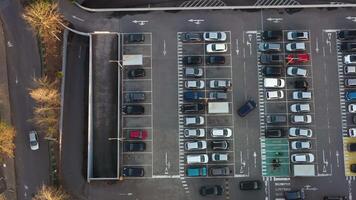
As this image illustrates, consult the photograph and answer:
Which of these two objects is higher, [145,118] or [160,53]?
[160,53]

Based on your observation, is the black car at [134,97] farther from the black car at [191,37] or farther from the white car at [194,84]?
the black car at [191,37]

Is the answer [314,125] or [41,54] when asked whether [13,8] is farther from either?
[314,125]

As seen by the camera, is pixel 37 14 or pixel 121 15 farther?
pixel 121 15

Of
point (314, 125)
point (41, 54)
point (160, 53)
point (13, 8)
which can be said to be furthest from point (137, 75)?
point (314, 125)

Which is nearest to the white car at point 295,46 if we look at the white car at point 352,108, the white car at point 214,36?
the white car at point 214,36

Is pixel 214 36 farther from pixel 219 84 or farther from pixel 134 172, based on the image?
pixel 134 172

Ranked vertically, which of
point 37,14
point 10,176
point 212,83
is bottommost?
point 10,176

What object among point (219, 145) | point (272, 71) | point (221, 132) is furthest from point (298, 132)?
point (219, 145)
